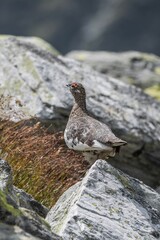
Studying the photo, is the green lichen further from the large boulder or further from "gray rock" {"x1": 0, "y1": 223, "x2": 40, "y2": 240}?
the large boulder

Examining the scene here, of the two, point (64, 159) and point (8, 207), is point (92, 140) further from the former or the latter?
point (8, 207)

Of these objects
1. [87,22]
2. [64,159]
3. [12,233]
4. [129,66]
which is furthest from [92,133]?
[87,22]

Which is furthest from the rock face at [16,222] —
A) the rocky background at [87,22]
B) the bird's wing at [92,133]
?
the rocky background at [87,22]

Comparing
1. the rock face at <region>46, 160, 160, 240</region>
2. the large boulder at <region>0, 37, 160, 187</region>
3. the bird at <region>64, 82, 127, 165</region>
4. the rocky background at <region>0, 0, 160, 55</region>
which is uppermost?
the rocky background at <region>0, 0, 160, 55</region>

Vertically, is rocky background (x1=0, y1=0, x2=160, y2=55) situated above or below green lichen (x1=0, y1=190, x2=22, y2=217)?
above

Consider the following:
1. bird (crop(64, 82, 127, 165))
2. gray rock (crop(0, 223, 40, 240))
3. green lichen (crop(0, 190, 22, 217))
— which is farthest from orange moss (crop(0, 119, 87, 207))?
gray rock (crop(0, 223, 40, 240))

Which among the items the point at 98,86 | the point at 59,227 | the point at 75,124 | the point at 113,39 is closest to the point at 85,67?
the point at 98,86
